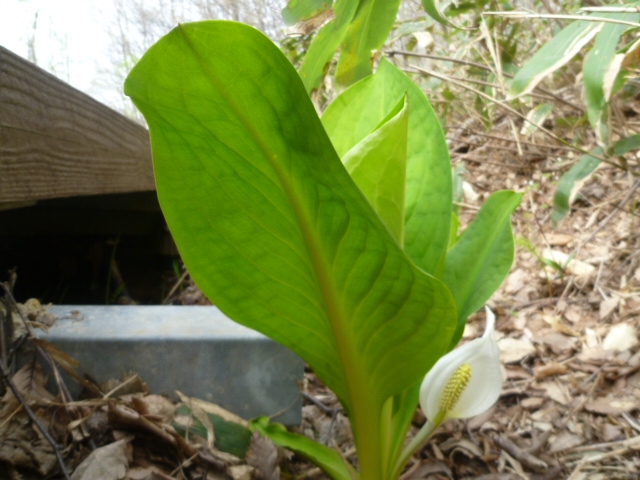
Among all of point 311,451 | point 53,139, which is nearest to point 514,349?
point 311,451

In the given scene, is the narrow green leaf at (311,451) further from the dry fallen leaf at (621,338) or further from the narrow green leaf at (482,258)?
the dry fallen leaf at (621,338)

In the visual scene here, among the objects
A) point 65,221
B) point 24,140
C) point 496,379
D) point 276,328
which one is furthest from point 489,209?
point 65,221

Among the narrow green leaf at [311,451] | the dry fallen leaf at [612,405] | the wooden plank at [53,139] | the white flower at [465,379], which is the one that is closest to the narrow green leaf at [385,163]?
the white flower at [465,379]

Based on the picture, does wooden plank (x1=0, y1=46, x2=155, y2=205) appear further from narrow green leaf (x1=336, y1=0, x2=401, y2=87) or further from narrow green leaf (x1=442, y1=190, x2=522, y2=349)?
narrow green leaf (x1=442, y1=190, x2=522, y2=349)

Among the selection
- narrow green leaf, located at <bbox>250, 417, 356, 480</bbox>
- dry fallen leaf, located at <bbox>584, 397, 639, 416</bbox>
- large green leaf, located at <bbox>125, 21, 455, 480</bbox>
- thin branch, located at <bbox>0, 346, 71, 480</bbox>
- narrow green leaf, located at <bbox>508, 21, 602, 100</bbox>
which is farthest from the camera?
dry fallen leaf, located at <bbox>584, 397, 639, 416</bbox>

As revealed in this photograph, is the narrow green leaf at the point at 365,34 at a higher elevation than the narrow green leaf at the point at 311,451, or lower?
higher

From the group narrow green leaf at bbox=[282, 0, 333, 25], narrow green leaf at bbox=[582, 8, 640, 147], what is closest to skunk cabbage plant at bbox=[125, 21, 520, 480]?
narrow green leaf at bbox=[282, 0, 333, 25]
